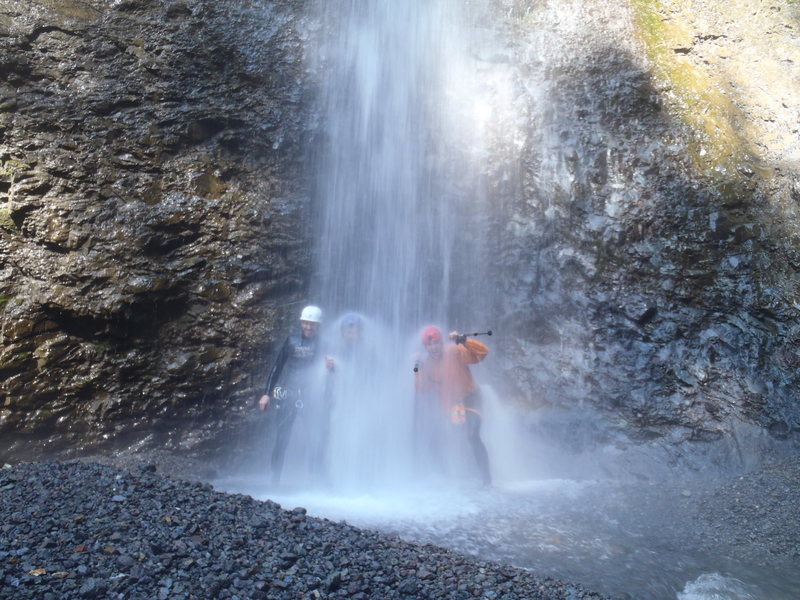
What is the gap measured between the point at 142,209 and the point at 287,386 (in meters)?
3.23

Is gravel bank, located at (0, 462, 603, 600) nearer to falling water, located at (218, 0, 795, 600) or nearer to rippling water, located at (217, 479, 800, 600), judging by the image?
rippling water, located at (217, 479, 800, 600)

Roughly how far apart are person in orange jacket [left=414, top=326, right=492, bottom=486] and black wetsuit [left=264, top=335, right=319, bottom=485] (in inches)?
62.0

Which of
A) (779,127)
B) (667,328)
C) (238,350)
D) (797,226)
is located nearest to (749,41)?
(779,127)

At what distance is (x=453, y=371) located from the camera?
306 inches

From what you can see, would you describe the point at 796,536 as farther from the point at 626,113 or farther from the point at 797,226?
the point at 626,113

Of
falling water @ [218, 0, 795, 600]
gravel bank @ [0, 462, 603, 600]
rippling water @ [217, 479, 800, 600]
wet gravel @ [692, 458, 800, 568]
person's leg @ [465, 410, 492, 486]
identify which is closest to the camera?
gravel bank @ [0, 462, 603, 600]

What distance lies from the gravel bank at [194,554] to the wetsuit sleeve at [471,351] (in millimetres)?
3599

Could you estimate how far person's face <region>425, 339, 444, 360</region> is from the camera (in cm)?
776

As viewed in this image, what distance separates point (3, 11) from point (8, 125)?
1.82m

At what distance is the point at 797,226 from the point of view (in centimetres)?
759

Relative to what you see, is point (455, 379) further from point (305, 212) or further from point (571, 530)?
point (305, 212)

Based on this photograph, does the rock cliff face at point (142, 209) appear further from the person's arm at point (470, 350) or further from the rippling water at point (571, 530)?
the person's arm at point (470, 350)

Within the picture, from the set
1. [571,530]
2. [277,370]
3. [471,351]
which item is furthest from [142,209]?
[571,530]

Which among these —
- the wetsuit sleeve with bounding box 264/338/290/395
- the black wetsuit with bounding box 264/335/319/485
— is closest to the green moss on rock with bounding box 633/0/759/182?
the black wetsuit with bounding box 264/335/319/485
